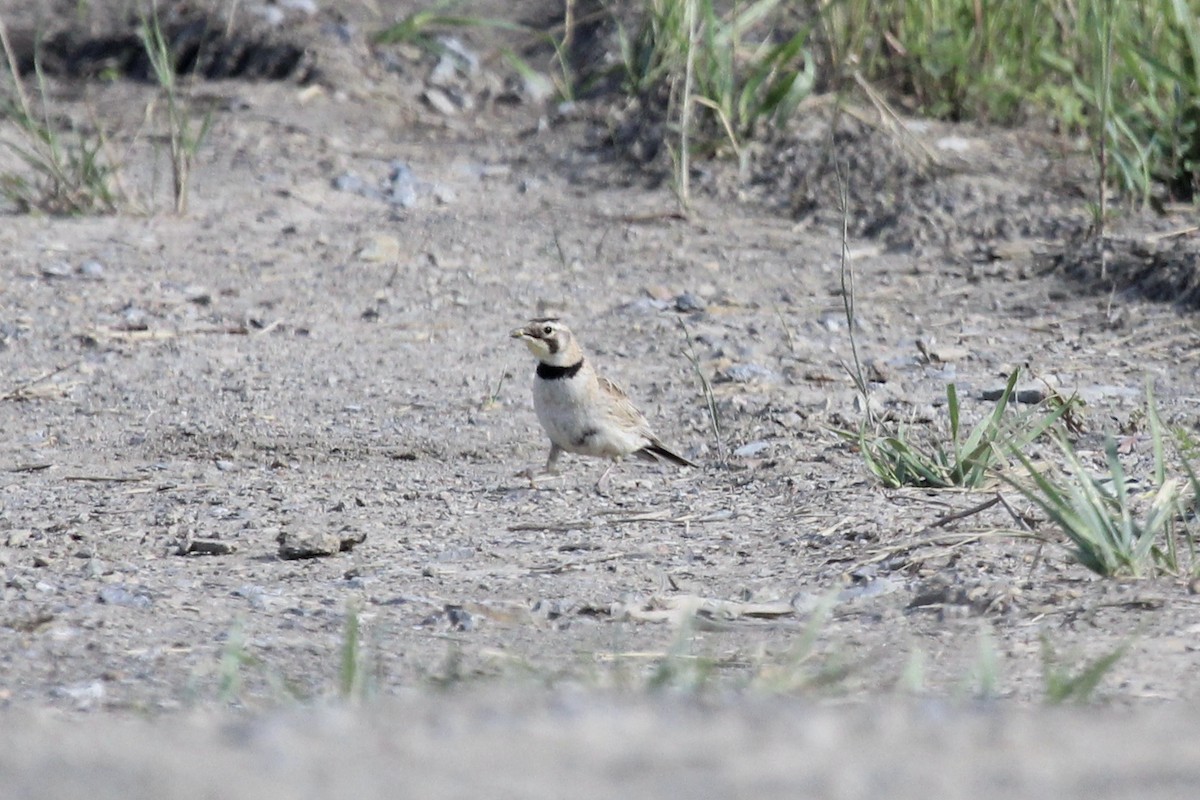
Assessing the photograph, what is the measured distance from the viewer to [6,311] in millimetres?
7898

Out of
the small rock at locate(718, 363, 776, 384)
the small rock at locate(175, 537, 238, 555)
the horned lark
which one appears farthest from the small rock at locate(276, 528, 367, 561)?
the small rock at locate(718, 363, 776, 384)

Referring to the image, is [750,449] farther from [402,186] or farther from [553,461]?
[402,186]

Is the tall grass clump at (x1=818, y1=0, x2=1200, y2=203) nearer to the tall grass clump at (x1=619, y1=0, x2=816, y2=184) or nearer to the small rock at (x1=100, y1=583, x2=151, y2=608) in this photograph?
the tall grass clump at (x1=619, y1=0, x2=816, y2=184)

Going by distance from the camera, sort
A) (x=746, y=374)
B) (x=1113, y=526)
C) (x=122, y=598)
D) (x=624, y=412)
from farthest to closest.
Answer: (x=746, y=374), (x=624, y=412), (x=122, y=598), (x=1113, y=526)

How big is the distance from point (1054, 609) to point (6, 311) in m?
5.29

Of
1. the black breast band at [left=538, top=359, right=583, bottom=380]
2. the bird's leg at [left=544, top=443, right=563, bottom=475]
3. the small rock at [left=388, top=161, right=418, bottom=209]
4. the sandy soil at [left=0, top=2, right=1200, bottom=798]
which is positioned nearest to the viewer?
the sandy soil at [left=0, top=2, right=1200, bottom=798]

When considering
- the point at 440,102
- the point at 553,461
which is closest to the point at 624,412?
the point at 553,461

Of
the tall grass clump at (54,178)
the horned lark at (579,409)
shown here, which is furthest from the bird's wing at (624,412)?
the tall grass clump at (54,178)

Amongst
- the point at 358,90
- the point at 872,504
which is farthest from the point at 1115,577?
the point at 358,90

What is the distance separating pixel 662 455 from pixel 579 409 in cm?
36

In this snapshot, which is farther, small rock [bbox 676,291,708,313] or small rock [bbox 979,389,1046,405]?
small rock [bbox 676,291,708,313]

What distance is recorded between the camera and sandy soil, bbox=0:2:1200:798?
2.42m

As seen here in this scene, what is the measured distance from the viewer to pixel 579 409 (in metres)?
6.12

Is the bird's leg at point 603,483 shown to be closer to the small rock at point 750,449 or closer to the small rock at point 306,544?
the small rock at point 750,449
